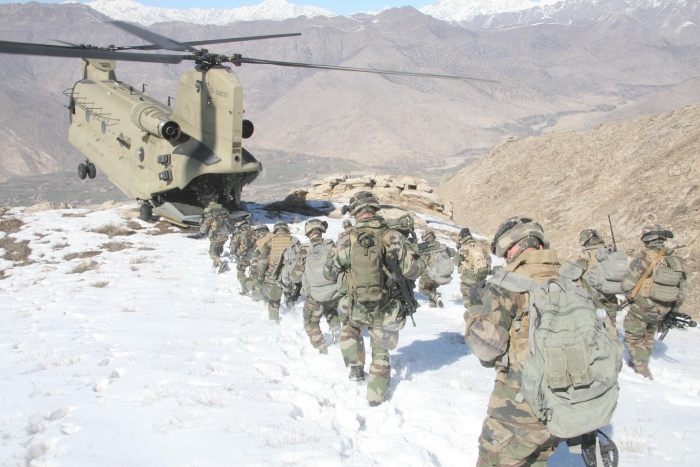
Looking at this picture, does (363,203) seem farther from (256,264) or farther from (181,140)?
(181,140)

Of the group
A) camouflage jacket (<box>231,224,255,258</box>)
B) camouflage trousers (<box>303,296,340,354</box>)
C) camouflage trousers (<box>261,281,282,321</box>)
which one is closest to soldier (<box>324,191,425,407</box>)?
camouflage trousers (<box>303,296,340,354</box>)

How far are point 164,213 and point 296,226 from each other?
4.63 metres

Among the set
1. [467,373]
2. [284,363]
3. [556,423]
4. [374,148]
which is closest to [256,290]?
[284,363]

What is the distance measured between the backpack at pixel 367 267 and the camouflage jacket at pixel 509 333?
5.61ft

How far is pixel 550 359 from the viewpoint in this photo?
9.29 ft

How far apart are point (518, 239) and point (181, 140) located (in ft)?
44.8

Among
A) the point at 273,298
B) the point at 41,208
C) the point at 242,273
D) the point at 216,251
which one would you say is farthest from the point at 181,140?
the point at 273,298

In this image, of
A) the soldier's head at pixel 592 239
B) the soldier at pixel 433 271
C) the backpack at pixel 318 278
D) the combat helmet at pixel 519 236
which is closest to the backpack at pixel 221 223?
the soldier at pixel 433 271

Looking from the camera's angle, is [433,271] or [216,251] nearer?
[433,271]

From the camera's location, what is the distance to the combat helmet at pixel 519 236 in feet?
10.8

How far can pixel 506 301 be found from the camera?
10.6 ft

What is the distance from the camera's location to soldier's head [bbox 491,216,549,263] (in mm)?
3309

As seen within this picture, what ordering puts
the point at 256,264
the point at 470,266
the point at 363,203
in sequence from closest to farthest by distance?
the point at 363,203 → the point at 256,264 → the point at 470,266

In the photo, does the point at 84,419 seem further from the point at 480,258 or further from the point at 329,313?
the point at 480,258
